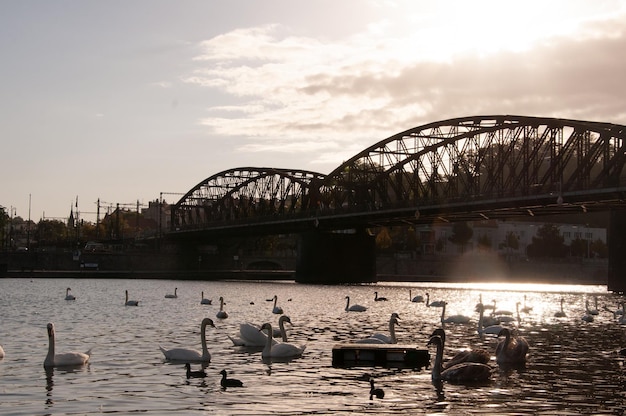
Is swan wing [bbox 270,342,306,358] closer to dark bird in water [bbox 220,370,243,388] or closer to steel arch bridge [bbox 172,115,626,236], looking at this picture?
dark bird in water [bbox 220,370,243,388]

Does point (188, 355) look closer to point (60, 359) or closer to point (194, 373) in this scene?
point (194, 373)

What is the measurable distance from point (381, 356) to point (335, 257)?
108m

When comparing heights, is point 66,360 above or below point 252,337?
below

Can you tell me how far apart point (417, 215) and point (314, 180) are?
58.2 m

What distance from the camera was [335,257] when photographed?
14338 cm

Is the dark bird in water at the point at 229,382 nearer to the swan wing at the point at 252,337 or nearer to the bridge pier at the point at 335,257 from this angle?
the swan wing at the point at 252,337

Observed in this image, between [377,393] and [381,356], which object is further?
[381,356]

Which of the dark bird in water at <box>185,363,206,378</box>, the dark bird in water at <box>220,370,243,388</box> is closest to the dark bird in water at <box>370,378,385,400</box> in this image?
the dark bird in water at <box>220,370,243,388</box>

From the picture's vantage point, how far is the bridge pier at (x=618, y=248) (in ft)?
364

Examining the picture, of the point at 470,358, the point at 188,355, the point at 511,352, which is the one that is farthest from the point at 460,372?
the point at 188,355

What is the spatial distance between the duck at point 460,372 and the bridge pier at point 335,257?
111 meters

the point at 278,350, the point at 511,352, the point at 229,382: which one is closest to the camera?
the point at 229,382

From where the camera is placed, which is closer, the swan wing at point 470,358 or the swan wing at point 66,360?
the swan wing at point 66,360

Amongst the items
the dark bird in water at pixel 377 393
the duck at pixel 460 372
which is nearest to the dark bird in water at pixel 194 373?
the dark bird in water at pixel 377 393
